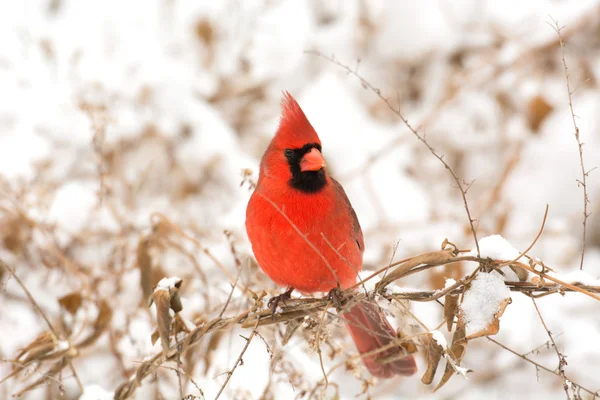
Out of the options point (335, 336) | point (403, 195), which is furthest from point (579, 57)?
point (335, 336)

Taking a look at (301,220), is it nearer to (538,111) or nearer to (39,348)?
(39,348)

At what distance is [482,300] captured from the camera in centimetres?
142

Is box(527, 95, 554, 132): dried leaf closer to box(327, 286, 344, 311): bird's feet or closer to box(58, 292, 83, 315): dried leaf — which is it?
box(327, 286, 344, 311): bird's feet

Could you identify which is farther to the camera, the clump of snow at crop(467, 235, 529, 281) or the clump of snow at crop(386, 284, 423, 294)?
the clump of snow at crop(386, 284, 423, 294)

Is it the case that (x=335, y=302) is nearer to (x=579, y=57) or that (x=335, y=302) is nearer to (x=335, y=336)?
(x=335, y=336)

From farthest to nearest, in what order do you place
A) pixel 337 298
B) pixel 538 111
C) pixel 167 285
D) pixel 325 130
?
pixel 325 130 → pixel 538 111 → pixel 337 298 → pixel 167 285

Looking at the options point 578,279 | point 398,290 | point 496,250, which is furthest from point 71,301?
point 578,279

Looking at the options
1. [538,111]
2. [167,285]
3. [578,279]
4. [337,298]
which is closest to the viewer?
[578,279]

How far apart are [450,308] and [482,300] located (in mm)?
75

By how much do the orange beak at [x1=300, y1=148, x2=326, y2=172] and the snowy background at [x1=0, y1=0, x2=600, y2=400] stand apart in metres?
0.80

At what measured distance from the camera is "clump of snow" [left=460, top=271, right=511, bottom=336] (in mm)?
1404

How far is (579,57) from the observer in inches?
175

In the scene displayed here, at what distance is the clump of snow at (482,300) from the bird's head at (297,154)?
0.86 meters

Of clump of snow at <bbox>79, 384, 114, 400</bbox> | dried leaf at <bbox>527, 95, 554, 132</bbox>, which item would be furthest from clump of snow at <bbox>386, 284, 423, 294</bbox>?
dried leaf at <bbox>527, 95, 554, 132</bbox>
